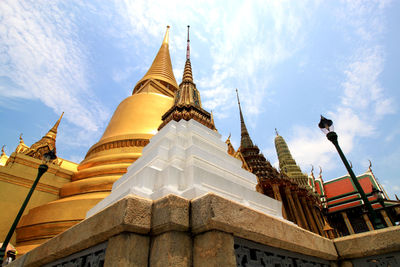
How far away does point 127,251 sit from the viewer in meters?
1.31

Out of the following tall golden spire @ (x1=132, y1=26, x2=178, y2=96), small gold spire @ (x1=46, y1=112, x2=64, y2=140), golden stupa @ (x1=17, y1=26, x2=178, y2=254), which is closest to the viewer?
golden stupa @ (x1=17, y1=26, x2=178, y2=254)

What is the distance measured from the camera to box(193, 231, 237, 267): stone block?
1.26 meters

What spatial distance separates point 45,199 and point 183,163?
6.42 metres

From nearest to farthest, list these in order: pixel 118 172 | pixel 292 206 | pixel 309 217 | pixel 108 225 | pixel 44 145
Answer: pixel 108 225 → pixel 118 172 → pixel 44 145 → pixel 292 206 → pixel 309 217

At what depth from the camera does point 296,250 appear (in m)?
1.80

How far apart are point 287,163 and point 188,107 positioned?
24.0 meters

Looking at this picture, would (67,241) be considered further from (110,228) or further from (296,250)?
(296,250)

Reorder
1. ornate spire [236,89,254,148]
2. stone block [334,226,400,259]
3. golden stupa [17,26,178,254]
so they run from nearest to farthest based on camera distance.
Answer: stone block [334,226,400,259], golden stupa [17,26,178,254], ornate spire [236,89,254,148]

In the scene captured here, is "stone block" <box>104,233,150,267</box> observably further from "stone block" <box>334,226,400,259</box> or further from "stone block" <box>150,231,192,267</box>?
"stone block" <box>334,226,400,259</box>

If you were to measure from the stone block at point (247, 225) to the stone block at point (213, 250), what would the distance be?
0.04 m

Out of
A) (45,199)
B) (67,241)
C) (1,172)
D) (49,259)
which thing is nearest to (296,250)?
(67,241)

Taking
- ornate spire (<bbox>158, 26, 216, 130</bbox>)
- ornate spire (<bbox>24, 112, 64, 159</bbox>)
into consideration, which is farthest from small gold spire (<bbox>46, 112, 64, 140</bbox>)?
ornate spire (<bbox>158, 26, 216, 130</bbox>)

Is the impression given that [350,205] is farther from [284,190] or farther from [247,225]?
[247,225]

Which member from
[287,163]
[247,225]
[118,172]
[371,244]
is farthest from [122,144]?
[287,163]
